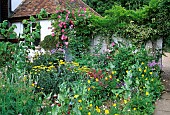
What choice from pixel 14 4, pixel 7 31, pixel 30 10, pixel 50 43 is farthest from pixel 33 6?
pixel 7 31

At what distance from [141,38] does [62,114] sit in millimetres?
5422

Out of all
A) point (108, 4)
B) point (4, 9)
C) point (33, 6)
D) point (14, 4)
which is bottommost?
point (4, 9)

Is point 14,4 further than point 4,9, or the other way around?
point 14,4

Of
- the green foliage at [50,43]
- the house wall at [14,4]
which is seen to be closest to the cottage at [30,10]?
the house wall at [14,4]

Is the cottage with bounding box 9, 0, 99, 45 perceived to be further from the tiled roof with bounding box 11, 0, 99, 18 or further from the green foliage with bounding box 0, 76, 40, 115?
the green foliage with bounding box 0, 76, 40, 115

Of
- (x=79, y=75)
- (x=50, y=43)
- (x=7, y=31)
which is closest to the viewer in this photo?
(x=79, y=75)

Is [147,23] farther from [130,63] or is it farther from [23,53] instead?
[23,53]

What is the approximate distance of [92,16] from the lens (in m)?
9.03

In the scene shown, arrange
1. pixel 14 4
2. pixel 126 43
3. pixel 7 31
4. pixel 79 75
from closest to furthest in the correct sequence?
pixel 79 75 < pixel 7 31 < pixel 126 43 < pixel 14 4

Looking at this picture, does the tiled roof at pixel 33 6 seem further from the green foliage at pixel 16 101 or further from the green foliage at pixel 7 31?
the green foliage at pixel 16 101

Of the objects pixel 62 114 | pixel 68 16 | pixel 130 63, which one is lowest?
pixel 62 114

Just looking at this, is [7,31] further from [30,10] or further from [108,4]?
[108,4]

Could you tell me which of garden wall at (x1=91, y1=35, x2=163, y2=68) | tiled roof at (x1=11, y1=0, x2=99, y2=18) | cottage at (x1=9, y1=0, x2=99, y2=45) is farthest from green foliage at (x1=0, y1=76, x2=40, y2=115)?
tiled roof at (x1=11, y1=0, x2=99, y2=18)

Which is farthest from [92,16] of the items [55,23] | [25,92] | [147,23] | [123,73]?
[25,92]
